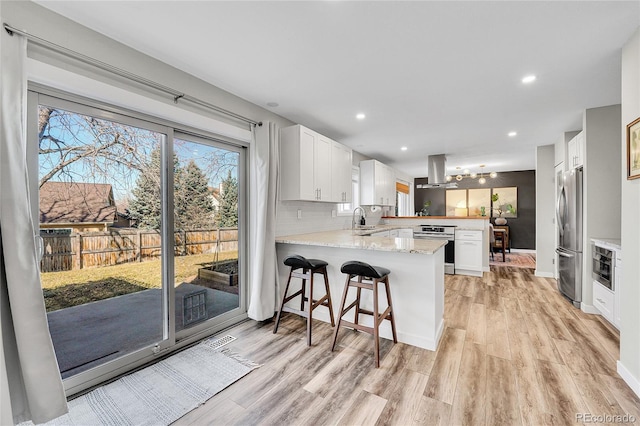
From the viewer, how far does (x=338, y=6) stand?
65.4 inches

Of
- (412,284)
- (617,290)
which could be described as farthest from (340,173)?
(617,290)

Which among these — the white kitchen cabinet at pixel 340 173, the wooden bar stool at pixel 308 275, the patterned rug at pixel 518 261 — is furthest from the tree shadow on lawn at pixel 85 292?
the patterned rug at pixel 518 261

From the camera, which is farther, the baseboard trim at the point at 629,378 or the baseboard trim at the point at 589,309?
the baseboard trim at the point at 589,309

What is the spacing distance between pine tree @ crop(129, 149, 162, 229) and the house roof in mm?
Answer: 165

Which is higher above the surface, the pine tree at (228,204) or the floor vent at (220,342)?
the pine tree at (228,204)

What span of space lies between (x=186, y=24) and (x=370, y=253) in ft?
7.97

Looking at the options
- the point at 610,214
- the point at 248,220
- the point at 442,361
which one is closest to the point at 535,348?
the point at 442,361

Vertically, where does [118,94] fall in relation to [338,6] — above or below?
below

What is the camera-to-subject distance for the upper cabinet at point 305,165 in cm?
337

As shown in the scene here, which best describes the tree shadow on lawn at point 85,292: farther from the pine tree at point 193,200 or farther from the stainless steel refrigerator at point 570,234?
the stainless steel refrigerator at point 570,234

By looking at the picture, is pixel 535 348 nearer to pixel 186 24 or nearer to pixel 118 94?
pixel 186 24

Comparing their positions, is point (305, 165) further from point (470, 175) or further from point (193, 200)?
point (470, 175)

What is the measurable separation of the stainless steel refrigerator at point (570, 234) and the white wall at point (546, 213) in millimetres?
1195

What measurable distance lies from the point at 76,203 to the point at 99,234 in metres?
0.27
